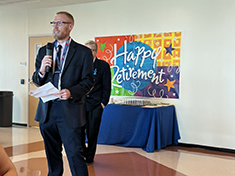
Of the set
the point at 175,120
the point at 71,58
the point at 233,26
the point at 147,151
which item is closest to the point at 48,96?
the point at 71,58

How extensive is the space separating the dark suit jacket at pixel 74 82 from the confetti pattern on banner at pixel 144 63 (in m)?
3.15

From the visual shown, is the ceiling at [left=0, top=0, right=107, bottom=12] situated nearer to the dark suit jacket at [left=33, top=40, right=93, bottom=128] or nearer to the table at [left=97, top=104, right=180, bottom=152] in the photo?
the table at [left=97, top=104, right=180, bottom=152]

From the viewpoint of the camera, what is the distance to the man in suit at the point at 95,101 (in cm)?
412

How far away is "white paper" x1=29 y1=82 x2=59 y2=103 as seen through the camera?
8.31ft

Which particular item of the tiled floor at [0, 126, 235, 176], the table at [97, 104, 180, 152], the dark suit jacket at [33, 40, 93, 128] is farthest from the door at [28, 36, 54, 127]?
the dark suit jacket at [33, 40, 93, 128]

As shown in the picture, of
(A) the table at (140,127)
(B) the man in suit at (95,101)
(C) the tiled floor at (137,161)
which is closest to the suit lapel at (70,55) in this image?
(B) the man in suit at (95,101)

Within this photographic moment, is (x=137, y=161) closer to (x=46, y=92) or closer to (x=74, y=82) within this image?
(x=74, y=82)

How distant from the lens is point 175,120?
5562 mm

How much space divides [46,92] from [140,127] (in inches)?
107

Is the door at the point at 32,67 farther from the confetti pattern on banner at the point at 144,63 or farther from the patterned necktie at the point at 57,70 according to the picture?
the patterned necktie at the point at 57,70

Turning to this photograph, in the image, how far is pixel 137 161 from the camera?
14.6 ft

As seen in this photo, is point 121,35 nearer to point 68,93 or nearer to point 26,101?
point 26,101

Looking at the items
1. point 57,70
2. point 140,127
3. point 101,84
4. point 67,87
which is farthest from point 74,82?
point 140,127

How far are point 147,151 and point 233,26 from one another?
2543 mm
